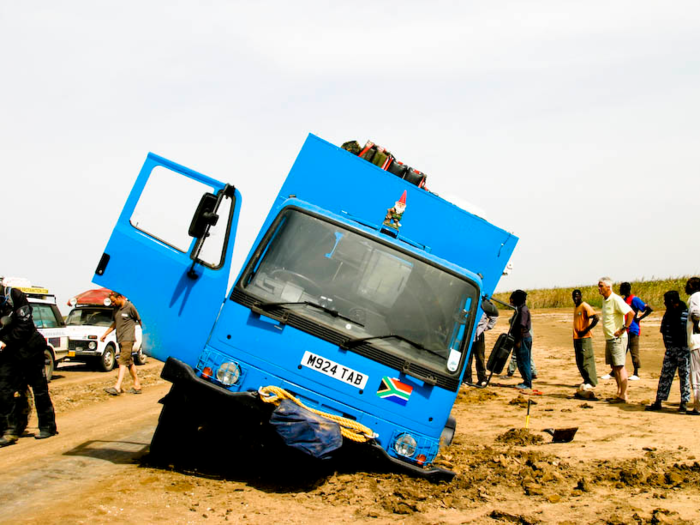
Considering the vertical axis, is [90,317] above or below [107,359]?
above

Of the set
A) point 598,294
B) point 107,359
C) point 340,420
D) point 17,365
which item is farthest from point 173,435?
point 598,294

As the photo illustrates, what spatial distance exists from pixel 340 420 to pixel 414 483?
955 millimetres

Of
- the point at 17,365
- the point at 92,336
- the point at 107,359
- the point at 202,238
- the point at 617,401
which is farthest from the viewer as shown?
the point at 107,359

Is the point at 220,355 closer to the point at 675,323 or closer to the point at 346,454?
the point at 346,454

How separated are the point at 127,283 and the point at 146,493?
201 centimetres

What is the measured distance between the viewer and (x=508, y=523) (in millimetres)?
5238

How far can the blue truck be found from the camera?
6000mm

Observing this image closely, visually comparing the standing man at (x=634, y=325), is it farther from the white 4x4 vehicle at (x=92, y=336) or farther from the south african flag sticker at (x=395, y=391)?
the white 4x4 vehicle at (x=92, y=336)

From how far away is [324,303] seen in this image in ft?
20.5

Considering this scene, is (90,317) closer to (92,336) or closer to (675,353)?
(92,336)

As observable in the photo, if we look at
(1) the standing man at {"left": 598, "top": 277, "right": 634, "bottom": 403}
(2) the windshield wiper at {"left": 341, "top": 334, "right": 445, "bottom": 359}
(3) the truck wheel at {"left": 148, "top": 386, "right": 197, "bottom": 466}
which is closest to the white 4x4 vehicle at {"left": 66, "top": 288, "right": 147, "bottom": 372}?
(3) the truck wheel at {"left": 148, "top": 386, "right": 197, "bottom": 466}

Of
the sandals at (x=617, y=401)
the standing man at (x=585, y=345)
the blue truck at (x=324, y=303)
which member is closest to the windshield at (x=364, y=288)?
the blue truck at (x=324, y=303)

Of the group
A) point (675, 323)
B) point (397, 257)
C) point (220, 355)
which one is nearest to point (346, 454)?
point (220, 355)

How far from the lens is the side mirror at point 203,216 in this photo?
253 inches
